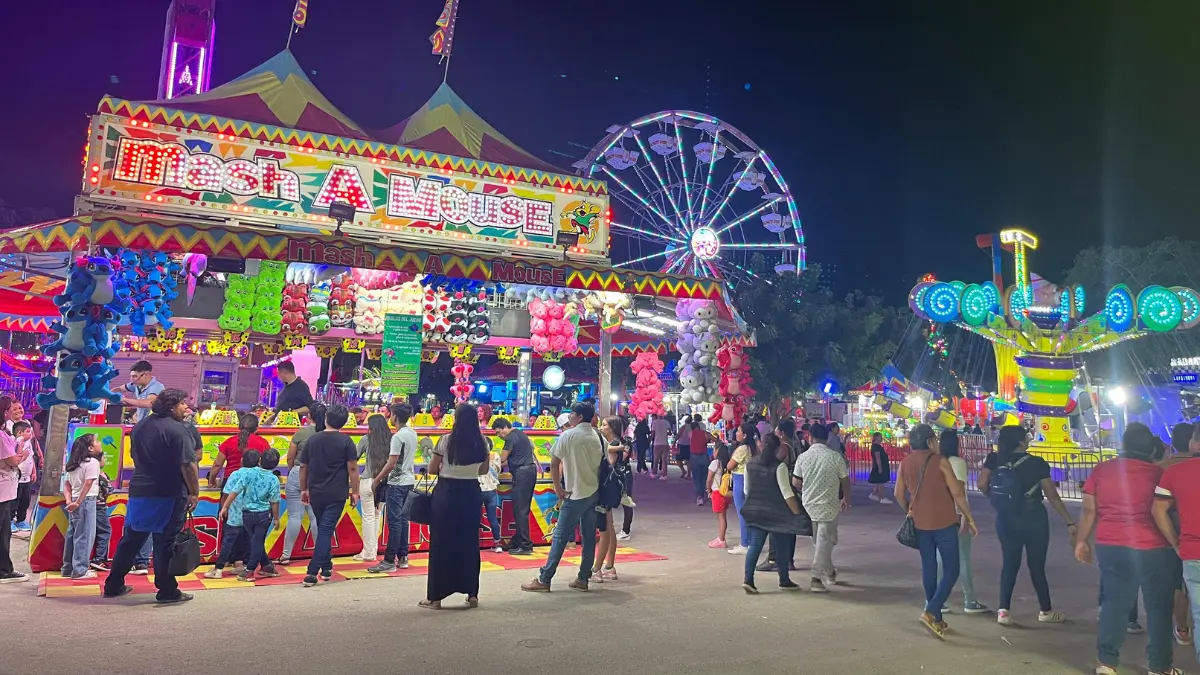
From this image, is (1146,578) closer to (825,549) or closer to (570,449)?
(825,549)

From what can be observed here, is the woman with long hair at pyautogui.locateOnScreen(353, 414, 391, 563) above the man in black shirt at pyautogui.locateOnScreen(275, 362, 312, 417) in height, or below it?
below

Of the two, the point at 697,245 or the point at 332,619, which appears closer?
the point at 332,619

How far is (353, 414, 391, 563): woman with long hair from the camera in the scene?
808 cm

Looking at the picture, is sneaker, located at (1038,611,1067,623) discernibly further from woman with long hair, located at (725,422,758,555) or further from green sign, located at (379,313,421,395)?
green sign, located at (379,313,421,395)

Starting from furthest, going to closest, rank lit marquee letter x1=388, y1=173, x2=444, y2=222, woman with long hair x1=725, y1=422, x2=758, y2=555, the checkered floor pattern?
lit marquee letter x1=388, y1=173, x2=444, y2=222, woman with long hair x1=725, y1=422, x2=758, y2=555, the checkered floor pattern

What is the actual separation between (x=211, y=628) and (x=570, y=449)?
3047 mm

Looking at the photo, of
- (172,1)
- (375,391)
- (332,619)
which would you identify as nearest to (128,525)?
(332,619)

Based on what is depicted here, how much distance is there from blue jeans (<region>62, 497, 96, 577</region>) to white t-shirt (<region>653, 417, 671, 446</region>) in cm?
1380

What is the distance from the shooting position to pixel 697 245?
23.0 meters

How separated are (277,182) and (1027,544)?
964cm

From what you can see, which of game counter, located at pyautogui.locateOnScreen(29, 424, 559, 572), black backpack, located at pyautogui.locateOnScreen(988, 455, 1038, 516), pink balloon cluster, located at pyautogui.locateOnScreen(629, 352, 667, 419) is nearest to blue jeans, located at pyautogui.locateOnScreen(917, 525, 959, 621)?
black backpack, located at pyautogui.locateOnScreen(988, 455, 1038, 516)

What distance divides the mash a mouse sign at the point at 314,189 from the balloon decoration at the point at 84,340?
2517 mm

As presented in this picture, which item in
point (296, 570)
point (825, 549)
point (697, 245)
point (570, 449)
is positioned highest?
point (697, 245)

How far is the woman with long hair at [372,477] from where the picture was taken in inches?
318
